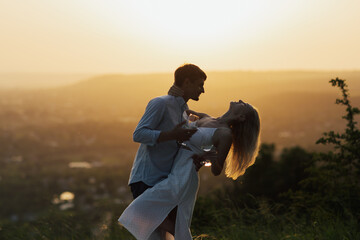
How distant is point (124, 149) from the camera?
145m

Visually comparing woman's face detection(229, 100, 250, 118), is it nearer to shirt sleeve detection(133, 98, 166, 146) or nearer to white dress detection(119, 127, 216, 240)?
white dress detection(119, 127, 216, 240)

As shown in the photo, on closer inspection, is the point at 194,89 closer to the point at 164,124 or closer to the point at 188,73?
the point at 188,73

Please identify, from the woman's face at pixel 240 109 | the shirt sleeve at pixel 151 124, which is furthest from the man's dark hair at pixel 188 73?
the woman's face at pixel 240 109

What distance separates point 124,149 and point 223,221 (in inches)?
5527

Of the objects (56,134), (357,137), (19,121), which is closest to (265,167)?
(357,137)

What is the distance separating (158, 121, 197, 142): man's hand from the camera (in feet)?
10.3

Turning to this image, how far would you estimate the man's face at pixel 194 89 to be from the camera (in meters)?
3.36

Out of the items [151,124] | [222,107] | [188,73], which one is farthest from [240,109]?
[222,107]

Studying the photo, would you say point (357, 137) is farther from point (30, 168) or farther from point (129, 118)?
point (129, 118)

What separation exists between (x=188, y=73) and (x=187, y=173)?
0.74 meters

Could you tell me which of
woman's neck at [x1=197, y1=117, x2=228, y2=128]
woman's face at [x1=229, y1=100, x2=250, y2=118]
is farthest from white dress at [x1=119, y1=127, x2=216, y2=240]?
woman's face at [x1=229, y1=100, x2=250, y2=118]

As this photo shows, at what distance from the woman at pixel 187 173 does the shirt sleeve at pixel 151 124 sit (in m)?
0.30

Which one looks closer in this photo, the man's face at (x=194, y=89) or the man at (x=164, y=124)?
the man at (x=164, y=124)

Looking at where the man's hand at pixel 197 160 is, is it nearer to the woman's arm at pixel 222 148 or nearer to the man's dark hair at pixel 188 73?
the woman's arm at pixel 222 148
